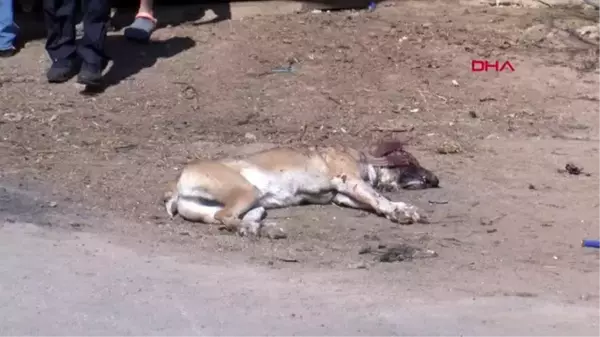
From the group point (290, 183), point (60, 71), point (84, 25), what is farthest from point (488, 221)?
point (60, 71)

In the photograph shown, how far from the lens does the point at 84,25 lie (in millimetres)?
9344

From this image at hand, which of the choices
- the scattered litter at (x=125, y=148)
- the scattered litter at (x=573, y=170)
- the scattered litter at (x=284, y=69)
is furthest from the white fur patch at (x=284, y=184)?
the scattered litter at (x=284, y=69)

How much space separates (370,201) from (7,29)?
14.1 feet

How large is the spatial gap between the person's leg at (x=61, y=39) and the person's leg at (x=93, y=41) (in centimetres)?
13

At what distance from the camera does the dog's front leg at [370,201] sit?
274 inches

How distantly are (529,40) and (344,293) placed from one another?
578 cm

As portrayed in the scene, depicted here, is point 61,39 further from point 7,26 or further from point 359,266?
point 359,266

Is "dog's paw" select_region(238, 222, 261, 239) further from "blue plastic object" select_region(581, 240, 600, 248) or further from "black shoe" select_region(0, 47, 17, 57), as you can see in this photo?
"black shoe" select_region(0, 47, 17, 57)

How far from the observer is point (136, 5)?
36.2 feet

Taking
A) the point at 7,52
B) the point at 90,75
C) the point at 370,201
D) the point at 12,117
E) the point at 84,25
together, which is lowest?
the point at 12,117

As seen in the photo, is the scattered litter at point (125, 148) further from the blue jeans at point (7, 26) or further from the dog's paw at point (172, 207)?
the blue jeans at point (7, 26)

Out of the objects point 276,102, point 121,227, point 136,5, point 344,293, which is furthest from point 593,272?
point 136,5

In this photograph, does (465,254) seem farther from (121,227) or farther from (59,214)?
(59,214)

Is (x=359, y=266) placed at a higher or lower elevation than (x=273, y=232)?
higher
